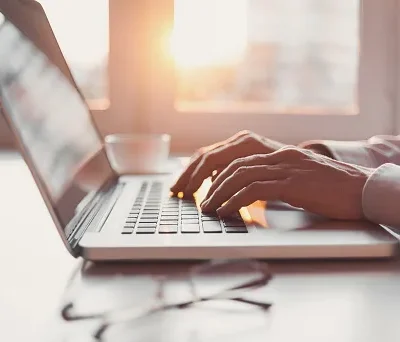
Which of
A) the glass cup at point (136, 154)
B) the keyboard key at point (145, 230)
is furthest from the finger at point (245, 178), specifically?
the glass cup at point (136, 154)

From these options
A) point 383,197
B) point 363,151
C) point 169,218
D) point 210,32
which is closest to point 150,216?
point 169,218

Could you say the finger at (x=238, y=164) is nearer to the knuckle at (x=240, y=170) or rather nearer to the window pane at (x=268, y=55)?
the knuckle at (x=240, y=170)

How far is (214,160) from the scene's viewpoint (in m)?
0.88

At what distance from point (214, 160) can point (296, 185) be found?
0.66 ft

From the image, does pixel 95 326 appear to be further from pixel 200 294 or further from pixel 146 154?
pixel 146 154

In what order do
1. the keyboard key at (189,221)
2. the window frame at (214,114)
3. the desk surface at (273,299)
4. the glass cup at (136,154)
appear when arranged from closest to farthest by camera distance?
the desk surface at (273,299) < the keyboard key at (189,221) < the glass cup at (136,154) < the window frame at (214,114)

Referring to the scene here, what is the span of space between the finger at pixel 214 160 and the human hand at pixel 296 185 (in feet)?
0.47

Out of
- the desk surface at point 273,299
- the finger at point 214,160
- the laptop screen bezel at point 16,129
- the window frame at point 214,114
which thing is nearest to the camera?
the desk surface at point 273,299

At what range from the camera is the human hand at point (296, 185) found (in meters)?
0.68

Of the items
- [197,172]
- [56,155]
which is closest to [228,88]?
[197,172]

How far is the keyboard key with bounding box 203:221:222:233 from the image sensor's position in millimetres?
624

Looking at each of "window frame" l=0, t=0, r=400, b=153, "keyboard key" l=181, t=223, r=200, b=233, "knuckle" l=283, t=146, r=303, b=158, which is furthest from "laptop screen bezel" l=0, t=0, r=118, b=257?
"window frame" l=0, t=0, r=400, b=153

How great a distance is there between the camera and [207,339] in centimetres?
40

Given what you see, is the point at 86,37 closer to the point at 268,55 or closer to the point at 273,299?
the point at 268,55
